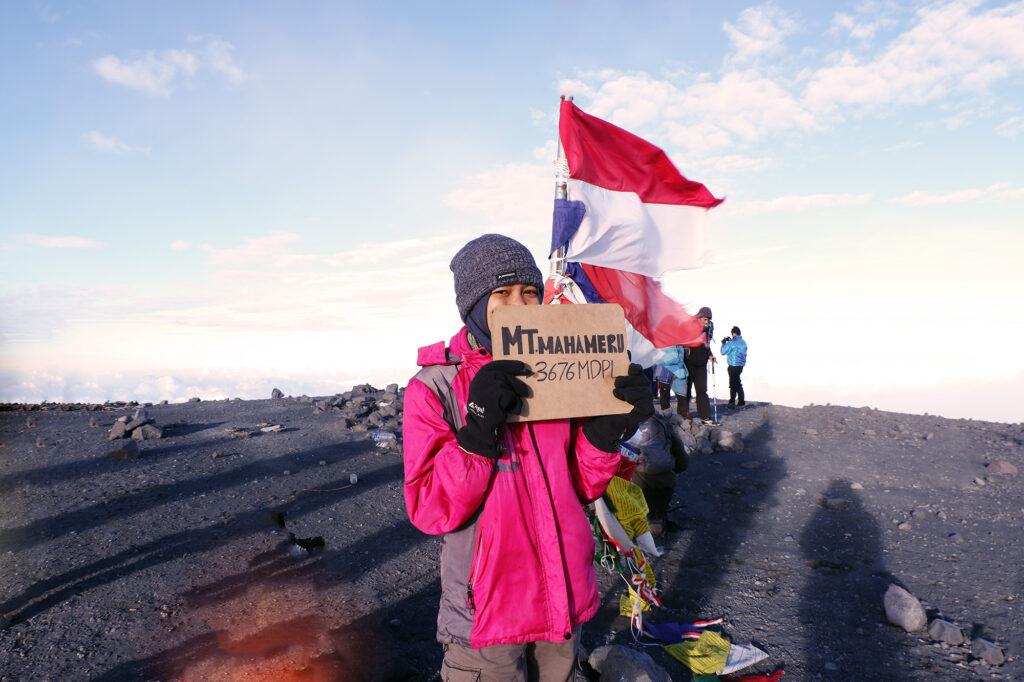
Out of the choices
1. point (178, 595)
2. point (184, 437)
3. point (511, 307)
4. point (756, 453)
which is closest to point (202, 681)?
point (178, 595)

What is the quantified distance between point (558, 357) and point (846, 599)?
4.91 m

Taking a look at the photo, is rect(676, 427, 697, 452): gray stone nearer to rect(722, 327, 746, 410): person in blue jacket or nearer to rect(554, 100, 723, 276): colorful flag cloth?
rect(722, 327, 746, 410): person in blue jacket

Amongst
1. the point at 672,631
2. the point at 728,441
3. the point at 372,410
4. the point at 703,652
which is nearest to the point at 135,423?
the point at 372,410

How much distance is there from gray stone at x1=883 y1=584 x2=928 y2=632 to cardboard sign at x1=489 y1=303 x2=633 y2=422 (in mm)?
4253

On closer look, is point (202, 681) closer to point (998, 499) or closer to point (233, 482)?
point (233, 482)

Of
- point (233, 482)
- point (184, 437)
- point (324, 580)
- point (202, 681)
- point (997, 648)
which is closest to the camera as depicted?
point (202, 681)

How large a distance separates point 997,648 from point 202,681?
5.91 m

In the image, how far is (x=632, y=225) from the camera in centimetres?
545

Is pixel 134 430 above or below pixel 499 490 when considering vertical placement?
below

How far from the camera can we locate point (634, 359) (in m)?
5.73

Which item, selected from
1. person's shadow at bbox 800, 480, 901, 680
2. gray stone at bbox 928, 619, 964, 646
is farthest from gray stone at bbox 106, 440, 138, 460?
gray stone at bbox 928, 619, 964, 646

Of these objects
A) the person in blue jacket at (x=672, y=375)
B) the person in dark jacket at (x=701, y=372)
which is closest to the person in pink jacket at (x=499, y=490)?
the person in blue jacket at (x=672, y=375)

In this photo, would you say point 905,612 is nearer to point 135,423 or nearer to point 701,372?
point 701,372

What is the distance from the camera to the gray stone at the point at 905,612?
16.1 ft
